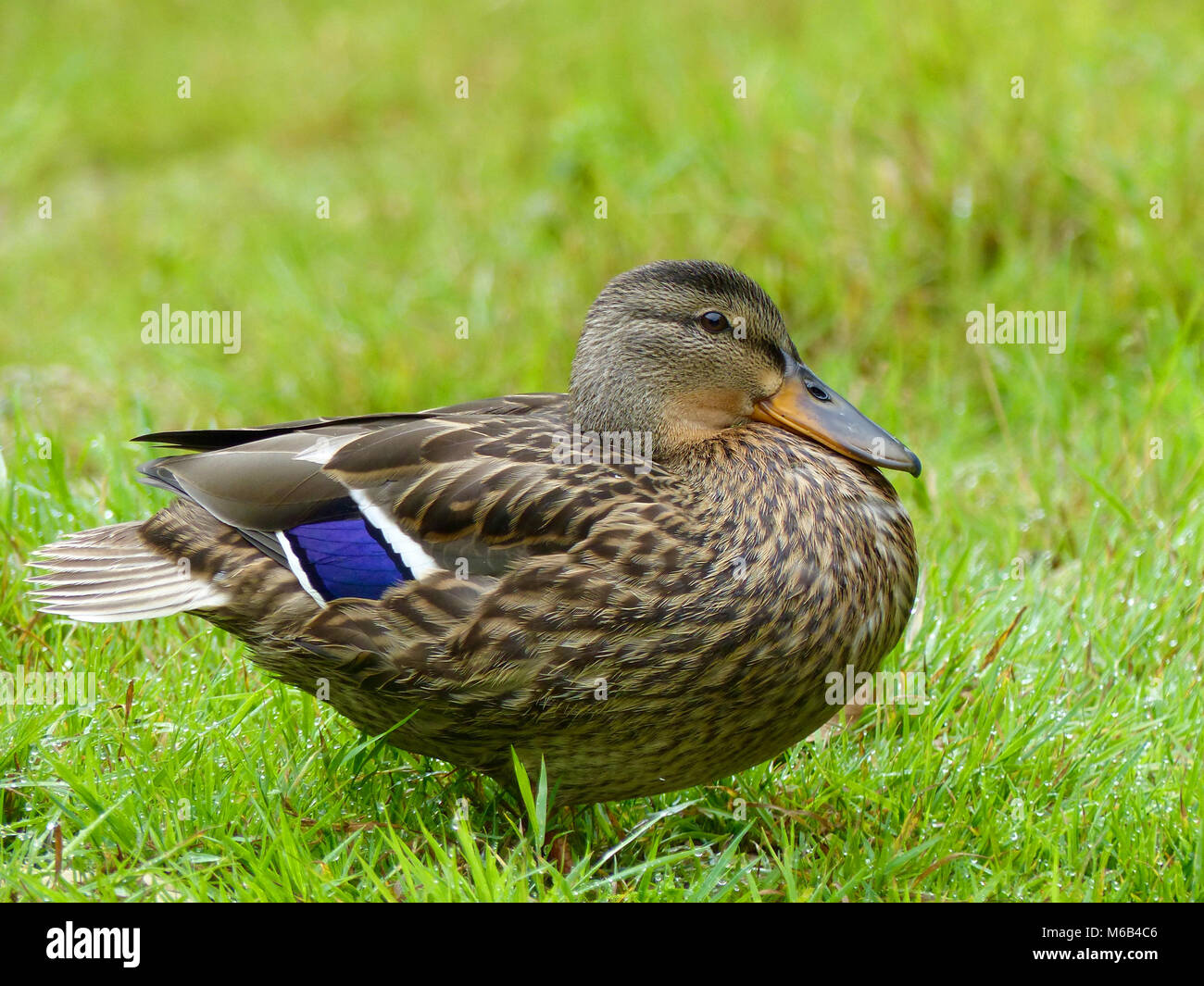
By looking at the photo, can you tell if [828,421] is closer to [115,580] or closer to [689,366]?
[689,366]

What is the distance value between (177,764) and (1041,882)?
166 centimetres

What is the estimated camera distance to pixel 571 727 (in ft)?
8.55

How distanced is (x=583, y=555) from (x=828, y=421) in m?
0.65

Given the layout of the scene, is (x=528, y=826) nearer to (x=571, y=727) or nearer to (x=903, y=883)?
(x=571, y=727)

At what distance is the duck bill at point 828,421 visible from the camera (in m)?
2.87

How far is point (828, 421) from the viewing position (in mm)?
2959

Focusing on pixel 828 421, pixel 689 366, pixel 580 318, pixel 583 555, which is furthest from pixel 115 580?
pixel 580 318

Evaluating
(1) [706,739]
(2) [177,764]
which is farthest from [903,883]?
(2) [177,764]

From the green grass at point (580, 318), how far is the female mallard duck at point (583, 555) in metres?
0.24

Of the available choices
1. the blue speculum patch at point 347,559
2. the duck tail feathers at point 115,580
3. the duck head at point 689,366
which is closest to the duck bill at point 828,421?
the duck head at point 689,366

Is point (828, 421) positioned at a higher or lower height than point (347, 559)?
higher

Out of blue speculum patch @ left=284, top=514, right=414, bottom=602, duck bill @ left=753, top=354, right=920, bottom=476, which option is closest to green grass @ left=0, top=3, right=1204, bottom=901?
blue speculum patch @ left=284, top=514, right=414, bottom=602

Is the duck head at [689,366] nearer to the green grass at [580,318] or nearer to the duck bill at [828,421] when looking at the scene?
the duck bill at [828,421]

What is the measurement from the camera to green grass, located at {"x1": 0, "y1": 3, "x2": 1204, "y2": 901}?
274 cm
